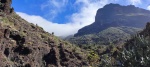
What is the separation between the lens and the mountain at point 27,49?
74.1m

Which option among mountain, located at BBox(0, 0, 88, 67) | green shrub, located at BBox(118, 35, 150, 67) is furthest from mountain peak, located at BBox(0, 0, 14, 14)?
green shrub, located at BBox(118, 35, 150, 67)

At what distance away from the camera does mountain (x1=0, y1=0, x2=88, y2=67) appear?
7406 centimetres

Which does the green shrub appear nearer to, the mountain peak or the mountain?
the mountain

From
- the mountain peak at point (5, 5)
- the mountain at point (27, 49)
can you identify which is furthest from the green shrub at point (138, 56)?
the mountain peak at point (5, 5)

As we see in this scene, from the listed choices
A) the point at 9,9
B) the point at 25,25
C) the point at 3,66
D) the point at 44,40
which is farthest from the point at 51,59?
the point at 3,66

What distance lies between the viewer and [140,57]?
18203 mm

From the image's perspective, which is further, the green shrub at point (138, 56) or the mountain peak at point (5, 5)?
the mountain peak at point (5, 5)

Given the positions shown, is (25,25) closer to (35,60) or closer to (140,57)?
(35,60)

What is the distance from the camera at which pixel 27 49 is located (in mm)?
82500

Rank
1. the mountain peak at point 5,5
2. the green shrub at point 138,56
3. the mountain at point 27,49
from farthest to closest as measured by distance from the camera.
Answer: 1. the mountain peak at point 5,5
2. the mountain at point 27,49
3. the green shrub at point 138,56

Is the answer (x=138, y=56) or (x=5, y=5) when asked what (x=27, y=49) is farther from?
(x=138, y=56)

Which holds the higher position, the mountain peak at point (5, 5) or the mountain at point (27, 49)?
the mountain peak at point (5, 5)

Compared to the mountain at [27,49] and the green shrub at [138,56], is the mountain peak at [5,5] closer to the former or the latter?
the mountain at [27,49]

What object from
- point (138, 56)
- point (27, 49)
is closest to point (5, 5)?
point (27, 49)
